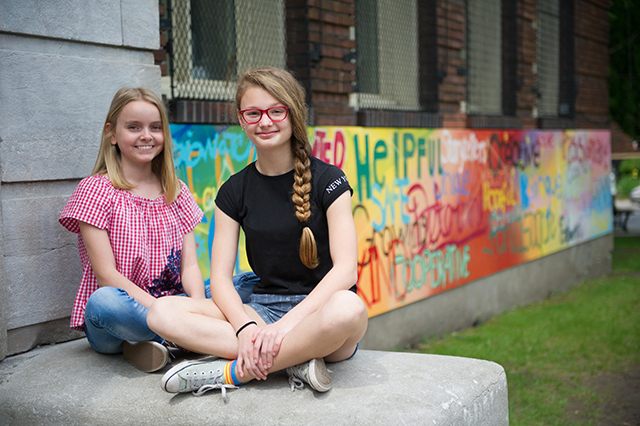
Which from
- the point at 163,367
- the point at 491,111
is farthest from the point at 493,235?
the point at 163,367

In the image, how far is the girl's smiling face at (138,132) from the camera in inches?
121

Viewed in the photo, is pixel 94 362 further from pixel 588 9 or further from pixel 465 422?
pixel 588 9

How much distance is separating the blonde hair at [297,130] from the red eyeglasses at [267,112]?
0.03 metres

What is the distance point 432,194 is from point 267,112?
386 centimetres

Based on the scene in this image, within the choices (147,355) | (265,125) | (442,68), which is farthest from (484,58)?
(147,355)

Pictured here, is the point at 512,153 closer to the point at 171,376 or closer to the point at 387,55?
the point at 387,55

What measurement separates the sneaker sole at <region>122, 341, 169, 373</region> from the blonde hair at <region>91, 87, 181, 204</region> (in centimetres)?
73

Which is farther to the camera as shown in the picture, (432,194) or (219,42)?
(432,194)

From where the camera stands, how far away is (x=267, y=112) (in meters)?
2.71

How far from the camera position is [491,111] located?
7.99 m

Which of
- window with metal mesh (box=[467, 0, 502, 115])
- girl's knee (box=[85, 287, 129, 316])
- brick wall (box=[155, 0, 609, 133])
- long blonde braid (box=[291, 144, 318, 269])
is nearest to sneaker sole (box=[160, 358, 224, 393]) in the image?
girl's knee (box=[85, 287, 129, 316])

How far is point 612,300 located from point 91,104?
268 inches

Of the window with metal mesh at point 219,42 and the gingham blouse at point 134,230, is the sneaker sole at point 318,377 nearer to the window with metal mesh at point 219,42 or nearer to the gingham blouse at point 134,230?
the gingham blouse at point 134,230

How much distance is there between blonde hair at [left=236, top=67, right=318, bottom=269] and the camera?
8.83ft
